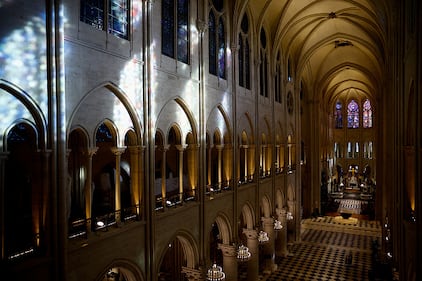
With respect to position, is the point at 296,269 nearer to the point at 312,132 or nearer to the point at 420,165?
the point at 420,165

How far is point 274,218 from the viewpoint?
76.4 ft

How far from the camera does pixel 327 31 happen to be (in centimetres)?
2684

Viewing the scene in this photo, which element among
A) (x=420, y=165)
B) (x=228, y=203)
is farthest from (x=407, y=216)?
(x=228, y=203)

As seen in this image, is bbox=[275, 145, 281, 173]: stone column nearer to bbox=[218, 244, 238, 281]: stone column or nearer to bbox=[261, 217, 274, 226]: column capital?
bbox=[261, 217, 274, 226]: column capital

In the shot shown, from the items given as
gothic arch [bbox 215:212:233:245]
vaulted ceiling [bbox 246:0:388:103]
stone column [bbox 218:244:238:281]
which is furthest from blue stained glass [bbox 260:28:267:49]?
stone column [bbox 218:244:238:281]

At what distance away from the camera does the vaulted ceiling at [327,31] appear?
68.6 ft

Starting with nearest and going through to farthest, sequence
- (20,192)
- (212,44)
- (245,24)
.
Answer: (20,192) → (212,44) → (245,24)

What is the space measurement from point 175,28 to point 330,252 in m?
21.6

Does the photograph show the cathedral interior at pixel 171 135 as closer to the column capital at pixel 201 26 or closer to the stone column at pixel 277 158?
the column capital at pixel 201 26

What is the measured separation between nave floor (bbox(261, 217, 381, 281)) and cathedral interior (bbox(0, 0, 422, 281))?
0.22 metres

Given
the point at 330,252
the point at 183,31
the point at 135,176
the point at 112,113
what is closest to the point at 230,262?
the point at 135,176

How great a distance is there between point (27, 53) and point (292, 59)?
24.6 meters

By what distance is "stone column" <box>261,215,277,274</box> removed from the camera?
22703mm

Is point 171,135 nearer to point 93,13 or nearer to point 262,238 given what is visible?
point 262,238
